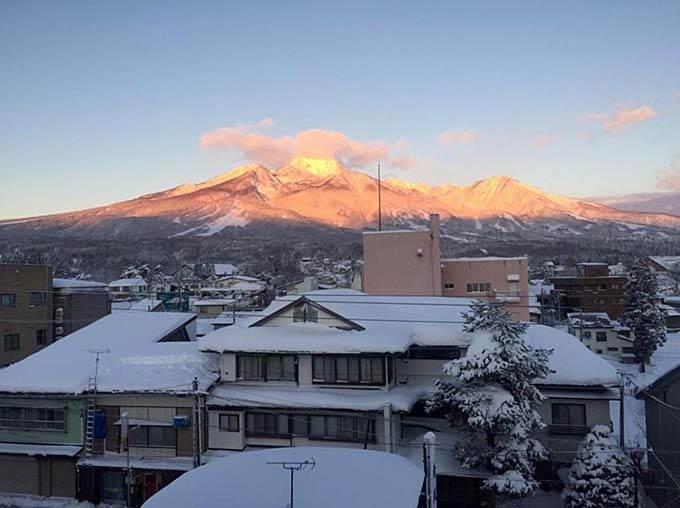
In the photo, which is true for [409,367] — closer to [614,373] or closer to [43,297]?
[614,373]

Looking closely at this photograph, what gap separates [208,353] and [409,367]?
667 cm

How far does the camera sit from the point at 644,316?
120ft

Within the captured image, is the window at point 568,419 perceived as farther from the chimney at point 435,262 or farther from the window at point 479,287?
the window at point 479,287

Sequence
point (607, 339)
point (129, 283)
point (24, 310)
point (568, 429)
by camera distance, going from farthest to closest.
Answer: point (129, 283)
point (607, 339)
point (24, 310)
point (568, 429)

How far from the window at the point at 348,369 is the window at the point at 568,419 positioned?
499 cm

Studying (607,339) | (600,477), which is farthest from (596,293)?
(600,477)

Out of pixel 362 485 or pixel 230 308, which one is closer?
pixel 362 485

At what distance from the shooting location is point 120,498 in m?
16.7

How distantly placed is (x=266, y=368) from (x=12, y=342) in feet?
71.0

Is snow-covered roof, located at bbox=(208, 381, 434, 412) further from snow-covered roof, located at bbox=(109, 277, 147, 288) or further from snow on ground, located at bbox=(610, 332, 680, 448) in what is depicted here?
snow-covered roof, located at bbox=(109, 277, 147, 288)

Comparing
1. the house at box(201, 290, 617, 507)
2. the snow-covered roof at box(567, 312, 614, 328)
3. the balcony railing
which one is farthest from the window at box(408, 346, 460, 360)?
the snow-covered roof at box(567, 312, 614, 328)

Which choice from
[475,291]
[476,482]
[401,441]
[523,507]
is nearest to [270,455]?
[401,441]

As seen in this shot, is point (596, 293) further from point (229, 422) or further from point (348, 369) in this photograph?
point (229, 422)

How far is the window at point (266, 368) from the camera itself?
17.6 m
